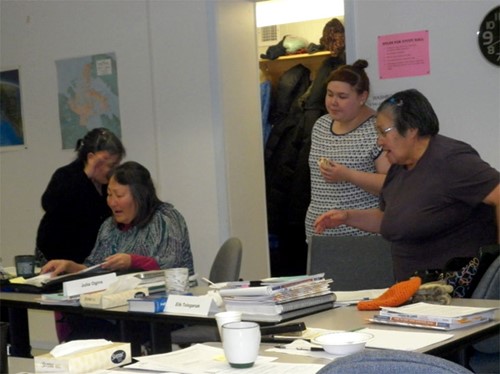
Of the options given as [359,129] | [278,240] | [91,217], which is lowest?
[278,240]

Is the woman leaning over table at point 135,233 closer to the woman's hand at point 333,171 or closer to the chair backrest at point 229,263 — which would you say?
the chair backrest at point 229,263

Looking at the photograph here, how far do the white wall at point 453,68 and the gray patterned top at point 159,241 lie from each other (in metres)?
1.31

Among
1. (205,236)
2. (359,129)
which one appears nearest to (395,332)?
(359,129)

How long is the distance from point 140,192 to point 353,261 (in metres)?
1.03

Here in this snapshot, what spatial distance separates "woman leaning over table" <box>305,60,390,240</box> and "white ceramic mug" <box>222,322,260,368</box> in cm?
207

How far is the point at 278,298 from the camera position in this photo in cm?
264

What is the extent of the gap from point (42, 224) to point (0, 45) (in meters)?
2.10

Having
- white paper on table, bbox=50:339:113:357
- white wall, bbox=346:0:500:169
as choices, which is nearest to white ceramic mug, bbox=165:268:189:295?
white paper on table, bbox=50:339:113:357

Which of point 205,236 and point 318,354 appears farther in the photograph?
point 205,236

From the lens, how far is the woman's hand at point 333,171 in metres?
3.94

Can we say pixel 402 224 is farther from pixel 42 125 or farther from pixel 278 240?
pixel 42 125

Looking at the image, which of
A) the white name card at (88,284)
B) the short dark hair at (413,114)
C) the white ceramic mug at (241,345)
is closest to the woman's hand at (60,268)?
the white name card at (88,284)

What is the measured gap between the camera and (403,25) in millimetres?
4352

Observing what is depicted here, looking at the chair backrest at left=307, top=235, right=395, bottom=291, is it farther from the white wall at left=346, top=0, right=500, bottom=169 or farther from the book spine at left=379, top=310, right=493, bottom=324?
Answer: the book spine at left=379, top=310, right=493, bottom=324
